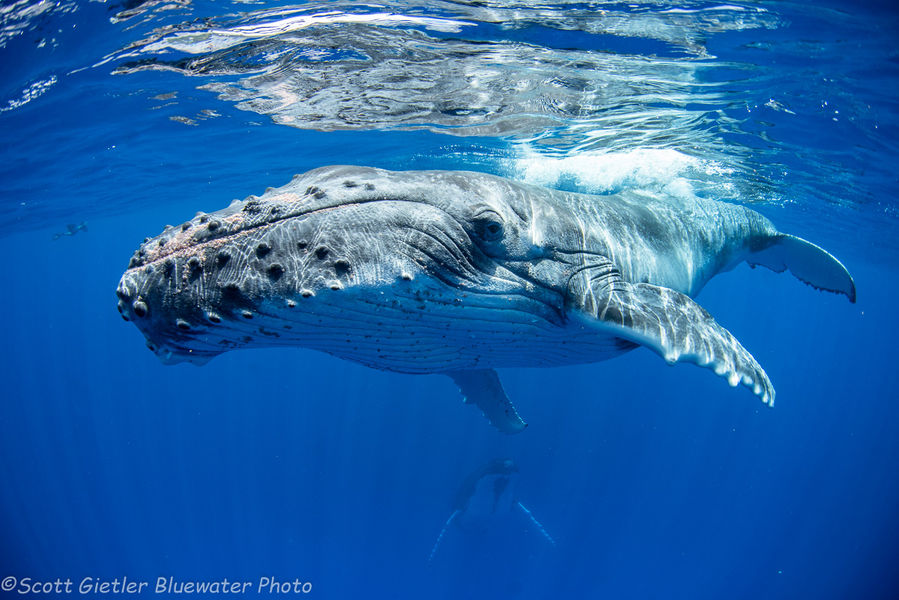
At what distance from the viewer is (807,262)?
9062mm

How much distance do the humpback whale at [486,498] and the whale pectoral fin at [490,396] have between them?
1344 centimetres

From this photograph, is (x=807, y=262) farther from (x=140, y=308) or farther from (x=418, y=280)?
(x=140, y=308)

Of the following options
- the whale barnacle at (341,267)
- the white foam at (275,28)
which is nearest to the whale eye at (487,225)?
the whale barnacle at (341,267)

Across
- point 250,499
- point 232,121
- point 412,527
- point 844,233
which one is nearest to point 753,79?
point 232,121

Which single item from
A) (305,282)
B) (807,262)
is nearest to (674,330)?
(305,282)

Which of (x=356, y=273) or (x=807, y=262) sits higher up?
(x=356, y=273)

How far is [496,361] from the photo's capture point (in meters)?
4.81

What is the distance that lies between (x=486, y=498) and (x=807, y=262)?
15643 mm

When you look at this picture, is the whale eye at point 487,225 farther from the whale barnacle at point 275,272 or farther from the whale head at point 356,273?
the whale barnacle at point 275,272

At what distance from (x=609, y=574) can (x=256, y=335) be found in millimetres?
38991

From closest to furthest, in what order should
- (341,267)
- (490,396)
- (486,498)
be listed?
(341,267) < (490,396) < (486,498)

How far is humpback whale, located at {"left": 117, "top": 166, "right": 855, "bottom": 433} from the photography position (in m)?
2.82

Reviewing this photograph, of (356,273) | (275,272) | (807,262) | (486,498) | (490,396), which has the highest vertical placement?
(275,272)

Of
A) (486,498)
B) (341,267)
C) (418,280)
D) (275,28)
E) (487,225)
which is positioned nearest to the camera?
(341,267)
